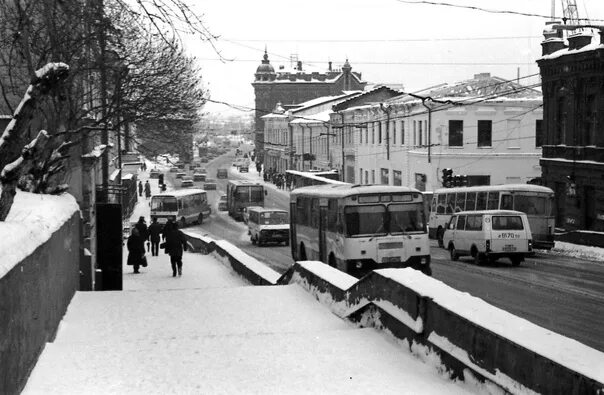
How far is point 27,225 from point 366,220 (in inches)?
559

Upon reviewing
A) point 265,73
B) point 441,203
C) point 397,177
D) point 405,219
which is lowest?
point 441,203

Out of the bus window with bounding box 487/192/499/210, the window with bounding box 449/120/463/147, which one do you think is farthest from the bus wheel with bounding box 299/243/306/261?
the window with bounding box 449/120/463/147

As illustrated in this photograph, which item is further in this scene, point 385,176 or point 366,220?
point 385,176

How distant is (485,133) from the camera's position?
2190 inches

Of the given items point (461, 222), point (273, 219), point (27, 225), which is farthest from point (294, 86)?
point (27, 225)

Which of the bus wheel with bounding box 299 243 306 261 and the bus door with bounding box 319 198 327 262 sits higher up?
the bus door with bounding box 319 198 327 262

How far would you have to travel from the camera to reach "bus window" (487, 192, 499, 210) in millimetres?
37934

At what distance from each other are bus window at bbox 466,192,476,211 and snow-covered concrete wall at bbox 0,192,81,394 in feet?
96.2

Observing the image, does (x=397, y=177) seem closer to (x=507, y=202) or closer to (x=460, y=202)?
(x=460, y=202)

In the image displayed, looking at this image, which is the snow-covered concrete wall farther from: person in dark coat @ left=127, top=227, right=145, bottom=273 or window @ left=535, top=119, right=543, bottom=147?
window @ left=535, top=119, right=543, bottom=147

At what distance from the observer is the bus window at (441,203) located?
1726 inches

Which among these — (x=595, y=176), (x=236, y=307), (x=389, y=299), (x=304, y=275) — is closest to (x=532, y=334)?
(x=389, y=299)

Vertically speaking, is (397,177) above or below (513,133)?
below

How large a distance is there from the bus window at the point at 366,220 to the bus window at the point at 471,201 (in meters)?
18.2
